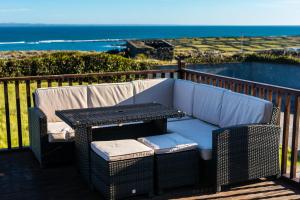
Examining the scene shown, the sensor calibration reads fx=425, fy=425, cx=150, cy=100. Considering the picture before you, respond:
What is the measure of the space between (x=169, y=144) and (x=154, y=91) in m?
1.79

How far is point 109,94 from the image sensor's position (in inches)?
209

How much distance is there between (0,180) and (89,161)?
3.18ft

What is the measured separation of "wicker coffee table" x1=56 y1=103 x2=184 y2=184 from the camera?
154 inches

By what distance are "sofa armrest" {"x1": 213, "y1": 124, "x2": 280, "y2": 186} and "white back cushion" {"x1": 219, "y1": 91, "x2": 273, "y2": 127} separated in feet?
0.44

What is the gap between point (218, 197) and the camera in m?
3.83

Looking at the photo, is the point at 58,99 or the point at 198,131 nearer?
the point at 198,131

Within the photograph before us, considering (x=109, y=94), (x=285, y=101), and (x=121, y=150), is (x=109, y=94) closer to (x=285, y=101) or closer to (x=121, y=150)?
(x=121, y=150)

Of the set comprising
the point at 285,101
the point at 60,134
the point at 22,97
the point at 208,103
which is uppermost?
the point at 285,101

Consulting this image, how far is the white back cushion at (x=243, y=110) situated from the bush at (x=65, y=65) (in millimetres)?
7459

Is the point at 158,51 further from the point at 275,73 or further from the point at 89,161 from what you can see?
the point at 89,161

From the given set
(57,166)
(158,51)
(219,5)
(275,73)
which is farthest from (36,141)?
(219,5)

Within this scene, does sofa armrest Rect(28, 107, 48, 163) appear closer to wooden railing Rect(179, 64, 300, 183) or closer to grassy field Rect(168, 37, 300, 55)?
wooden railing Rect(179, 64, 300, 183)

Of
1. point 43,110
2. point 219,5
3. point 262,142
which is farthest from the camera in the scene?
Result: point 219,5

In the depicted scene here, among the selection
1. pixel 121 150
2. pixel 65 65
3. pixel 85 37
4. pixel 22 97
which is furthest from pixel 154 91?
pixel 85 37
